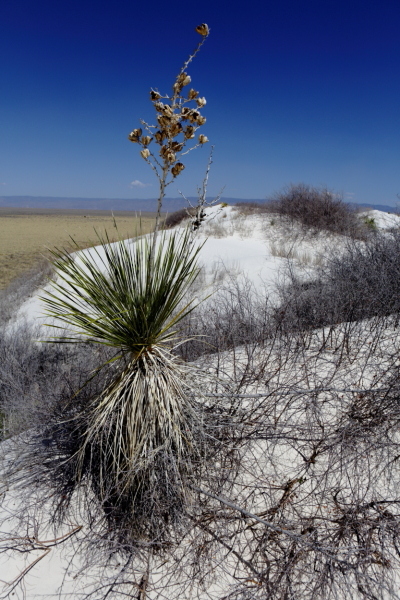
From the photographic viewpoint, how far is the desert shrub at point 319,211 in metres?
14.2

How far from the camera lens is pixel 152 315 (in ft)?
9.31

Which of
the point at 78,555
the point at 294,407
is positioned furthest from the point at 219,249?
the point at 78,555

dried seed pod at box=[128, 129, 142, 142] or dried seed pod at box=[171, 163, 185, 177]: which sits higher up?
dried seed pod at box=[128, 129, 142, 142]

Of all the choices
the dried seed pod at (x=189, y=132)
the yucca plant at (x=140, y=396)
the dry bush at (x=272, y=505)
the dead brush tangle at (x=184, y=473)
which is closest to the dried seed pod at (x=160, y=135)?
the dead brush tangle at (x=184, y=473)

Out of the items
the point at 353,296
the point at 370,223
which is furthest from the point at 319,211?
the point at 353,296

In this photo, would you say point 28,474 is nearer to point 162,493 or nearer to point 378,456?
point 162,493

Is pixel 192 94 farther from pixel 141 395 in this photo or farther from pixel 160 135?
pixel 141 395

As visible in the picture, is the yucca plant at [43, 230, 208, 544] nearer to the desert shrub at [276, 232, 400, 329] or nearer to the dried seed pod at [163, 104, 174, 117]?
the dried seed pod at [163, 104, 174, 117]

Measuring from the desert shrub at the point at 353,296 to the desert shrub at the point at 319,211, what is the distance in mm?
6563

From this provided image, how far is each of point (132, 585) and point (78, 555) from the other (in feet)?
1.51

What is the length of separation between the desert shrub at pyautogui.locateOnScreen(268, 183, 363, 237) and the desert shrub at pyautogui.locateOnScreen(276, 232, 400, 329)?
21.5 ft

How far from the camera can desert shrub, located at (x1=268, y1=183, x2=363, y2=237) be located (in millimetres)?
14250

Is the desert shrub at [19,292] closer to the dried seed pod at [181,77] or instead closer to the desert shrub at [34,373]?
the desert shrub at [34,373]

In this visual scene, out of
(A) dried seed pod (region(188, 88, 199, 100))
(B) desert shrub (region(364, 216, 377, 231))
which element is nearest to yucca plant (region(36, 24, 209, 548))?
(A) dried seed pod (region(188, 88, 199, 100))
